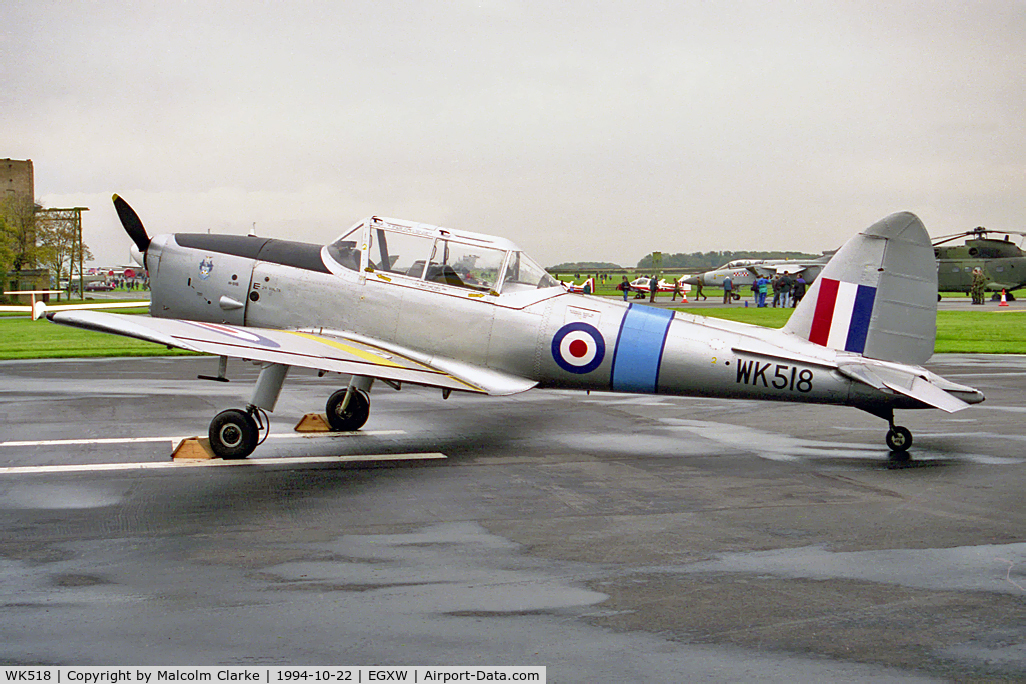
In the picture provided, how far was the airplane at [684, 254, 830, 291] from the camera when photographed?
55.3 m

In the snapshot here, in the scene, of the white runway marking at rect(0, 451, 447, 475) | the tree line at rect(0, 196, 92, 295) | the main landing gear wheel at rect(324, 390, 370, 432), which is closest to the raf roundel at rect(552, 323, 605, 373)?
the white runway marking at rect(0, 451, 447, 475)

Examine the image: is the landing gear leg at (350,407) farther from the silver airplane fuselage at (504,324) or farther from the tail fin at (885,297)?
the tail fin at (885,297)

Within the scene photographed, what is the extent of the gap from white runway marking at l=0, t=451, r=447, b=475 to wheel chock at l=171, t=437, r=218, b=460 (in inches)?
2.6

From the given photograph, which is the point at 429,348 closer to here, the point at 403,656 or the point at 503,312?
the point at 503,312

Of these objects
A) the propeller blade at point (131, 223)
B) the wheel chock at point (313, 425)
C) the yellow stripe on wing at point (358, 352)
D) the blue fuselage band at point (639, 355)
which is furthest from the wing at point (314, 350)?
the propeller blade at point (131, 223)

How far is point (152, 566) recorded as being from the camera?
5.83 m

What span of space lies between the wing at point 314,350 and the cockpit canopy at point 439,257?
932mm

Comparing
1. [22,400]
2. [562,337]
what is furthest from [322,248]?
[22,400]

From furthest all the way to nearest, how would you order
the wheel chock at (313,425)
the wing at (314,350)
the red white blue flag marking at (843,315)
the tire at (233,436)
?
the wheel chock at (313,425)
the red white blue flag marking at (843,315)
the tire at (233,436)
the wing at (314,350)

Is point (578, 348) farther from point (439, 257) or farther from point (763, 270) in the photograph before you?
point (763, 270)

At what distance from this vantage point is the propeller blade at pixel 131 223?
11.3 metres

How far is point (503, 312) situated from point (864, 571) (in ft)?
17.3

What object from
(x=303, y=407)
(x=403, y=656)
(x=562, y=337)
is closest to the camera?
(x=403, y=656)

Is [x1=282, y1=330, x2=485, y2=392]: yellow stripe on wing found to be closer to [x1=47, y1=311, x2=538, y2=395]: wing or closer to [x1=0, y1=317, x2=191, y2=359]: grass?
[x1=47, y1=311, x2=538, y2=395]: wing
